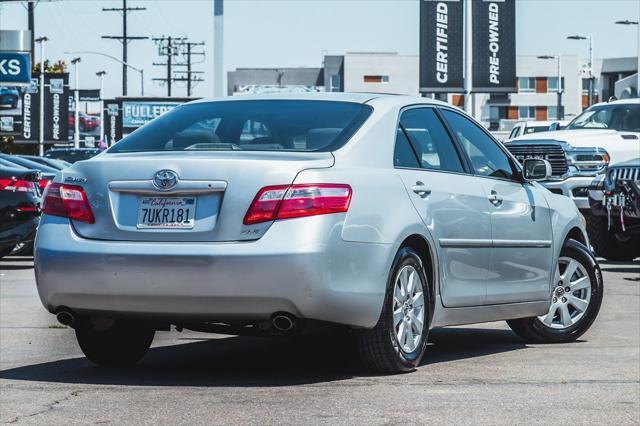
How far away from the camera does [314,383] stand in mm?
7395

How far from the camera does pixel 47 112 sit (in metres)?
77.5

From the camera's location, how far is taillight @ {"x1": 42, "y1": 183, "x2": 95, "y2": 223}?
7383 mm

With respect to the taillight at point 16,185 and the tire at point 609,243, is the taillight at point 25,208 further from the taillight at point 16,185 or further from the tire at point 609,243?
the tire at point 609,243

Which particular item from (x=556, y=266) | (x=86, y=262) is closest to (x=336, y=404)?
(x=86, y=262)

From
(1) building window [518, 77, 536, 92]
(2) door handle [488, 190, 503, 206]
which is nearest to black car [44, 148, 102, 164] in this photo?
(2) door handle [488, 190, 503, 206]

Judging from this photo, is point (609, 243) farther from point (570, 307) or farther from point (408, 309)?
point (408, 309)

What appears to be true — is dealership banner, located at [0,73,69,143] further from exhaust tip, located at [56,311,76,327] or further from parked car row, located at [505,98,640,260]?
exhaust tip, located at [56,311,76,327]

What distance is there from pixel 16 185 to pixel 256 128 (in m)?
10.0

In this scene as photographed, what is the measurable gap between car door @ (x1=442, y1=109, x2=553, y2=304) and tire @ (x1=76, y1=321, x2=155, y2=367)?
6.72ft

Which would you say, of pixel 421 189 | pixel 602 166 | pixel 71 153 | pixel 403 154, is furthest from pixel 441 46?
pixel 421 189

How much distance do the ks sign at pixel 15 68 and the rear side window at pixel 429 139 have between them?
4328 cm

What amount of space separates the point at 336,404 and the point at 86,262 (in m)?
1.50

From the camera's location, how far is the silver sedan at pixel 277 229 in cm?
702

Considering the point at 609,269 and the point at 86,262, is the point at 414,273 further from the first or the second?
the point at 609,269
